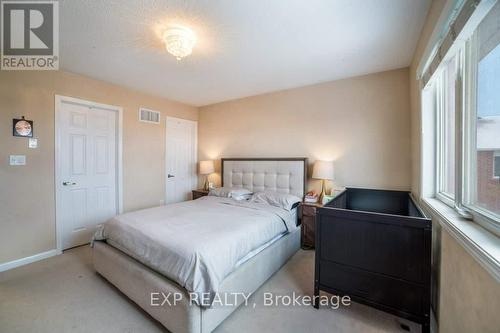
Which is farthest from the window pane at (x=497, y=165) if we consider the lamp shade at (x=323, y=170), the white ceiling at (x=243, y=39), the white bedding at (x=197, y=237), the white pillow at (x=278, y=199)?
the white pillow at (x=278, y=199)

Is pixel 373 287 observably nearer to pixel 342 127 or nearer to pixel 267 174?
pixel 342 127

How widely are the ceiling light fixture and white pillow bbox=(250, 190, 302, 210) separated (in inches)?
83.1

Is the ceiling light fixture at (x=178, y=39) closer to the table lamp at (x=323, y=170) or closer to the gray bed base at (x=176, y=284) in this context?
the gray bed base at (x=176, y=284)

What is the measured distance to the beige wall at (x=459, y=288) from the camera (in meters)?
0.87

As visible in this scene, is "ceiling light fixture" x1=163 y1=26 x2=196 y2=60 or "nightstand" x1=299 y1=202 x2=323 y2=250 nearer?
"ceiling light fixture" x1=163 y1=26 x2=196 y2=60

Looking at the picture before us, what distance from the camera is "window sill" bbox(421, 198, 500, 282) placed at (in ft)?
2.63

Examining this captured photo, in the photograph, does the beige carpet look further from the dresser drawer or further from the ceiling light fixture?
the ceiling light fixture

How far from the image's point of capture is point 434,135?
2.02m

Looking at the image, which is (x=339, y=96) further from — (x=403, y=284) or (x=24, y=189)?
(x=24, y=189)

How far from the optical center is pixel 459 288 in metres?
1.16

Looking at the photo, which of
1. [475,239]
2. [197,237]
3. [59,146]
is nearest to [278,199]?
[197,237]

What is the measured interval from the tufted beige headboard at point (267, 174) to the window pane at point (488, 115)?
7.09 feet
